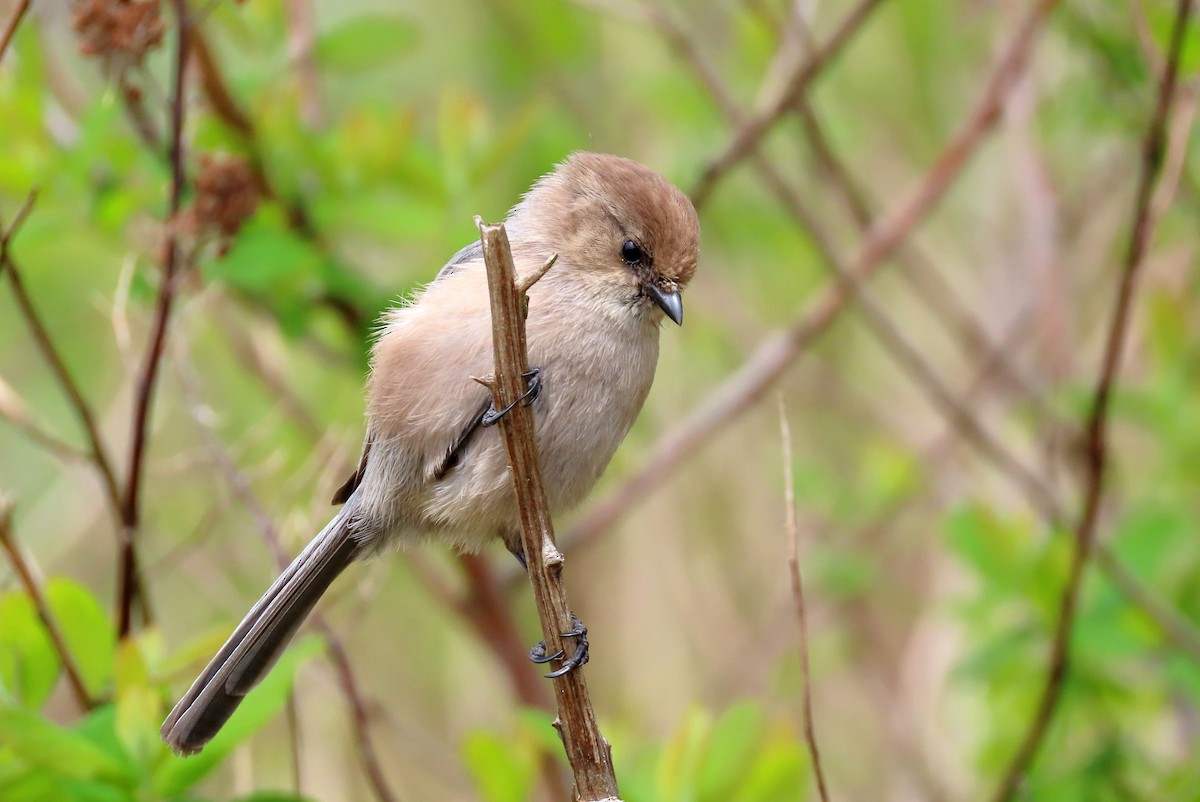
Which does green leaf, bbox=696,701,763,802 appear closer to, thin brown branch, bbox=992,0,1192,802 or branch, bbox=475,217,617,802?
branch, bbox=475,217,617,802

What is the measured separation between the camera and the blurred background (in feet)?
9.74

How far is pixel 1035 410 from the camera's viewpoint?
4.27 m

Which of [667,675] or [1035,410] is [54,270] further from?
[1035,410]

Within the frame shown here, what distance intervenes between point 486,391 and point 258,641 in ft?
2.68

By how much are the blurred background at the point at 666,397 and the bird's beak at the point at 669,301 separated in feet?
1.53

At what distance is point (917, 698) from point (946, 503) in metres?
0.78

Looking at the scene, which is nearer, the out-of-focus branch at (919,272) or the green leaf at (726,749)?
the green leaf at (726,749)

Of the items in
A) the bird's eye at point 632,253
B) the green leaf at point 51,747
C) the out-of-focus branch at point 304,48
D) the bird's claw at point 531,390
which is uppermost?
the out-of-focus branch at point 304,48

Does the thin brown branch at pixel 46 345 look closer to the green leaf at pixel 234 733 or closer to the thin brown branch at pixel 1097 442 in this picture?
the green leaf at pixel 234 733

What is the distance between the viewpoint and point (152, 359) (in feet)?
9.26

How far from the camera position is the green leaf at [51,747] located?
203cm

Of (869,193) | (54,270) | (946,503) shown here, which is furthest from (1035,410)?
(54,270)

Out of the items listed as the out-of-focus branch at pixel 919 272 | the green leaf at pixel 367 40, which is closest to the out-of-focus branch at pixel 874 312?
the out-of-focus branch at pixel 919 272

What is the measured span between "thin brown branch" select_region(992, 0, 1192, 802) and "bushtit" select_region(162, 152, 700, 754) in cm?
110
